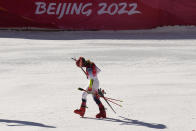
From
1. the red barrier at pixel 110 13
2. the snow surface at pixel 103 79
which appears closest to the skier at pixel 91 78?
the snow surface at pixel 103 79

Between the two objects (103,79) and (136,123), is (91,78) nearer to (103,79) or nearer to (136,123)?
(136,123)

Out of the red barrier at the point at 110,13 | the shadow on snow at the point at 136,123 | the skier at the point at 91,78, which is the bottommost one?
the shadow on snow at the point at 136,123

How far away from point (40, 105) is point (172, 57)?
8.16 metres

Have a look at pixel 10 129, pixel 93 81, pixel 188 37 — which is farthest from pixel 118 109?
pixel 188 37

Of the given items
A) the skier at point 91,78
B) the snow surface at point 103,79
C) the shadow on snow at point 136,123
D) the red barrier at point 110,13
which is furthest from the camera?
the red barrier at point 110,13

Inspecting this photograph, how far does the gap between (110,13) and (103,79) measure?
11.6 metres

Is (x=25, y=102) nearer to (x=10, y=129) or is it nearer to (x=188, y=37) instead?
(x=10, y=129)

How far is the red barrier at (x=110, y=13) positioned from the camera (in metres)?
24.5

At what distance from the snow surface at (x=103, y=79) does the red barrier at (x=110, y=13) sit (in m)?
0.62

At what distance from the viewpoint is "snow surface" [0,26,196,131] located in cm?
882

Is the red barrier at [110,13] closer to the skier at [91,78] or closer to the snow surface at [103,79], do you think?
the snow surface at [103,79]

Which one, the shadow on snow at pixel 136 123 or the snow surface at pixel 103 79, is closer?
the shadow on snow at pixel 136 123

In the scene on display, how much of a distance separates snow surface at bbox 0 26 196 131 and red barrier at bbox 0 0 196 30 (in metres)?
0.62

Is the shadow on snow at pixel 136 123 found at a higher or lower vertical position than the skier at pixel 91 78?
lower
